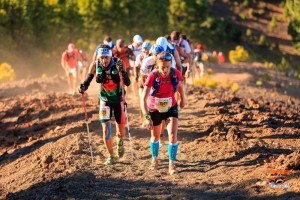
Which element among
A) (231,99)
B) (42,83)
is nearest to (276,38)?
(42,83)

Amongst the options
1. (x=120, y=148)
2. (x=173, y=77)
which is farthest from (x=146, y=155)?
(x=173, y=77)

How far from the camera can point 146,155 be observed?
10812 mm

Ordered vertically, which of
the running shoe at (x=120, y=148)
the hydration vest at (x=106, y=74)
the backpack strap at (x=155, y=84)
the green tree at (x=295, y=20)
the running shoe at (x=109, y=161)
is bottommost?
the running shoe at (x=109, y=161)

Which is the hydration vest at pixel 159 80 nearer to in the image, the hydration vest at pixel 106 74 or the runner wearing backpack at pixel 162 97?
the runner wearing backpack at pixel 162 97

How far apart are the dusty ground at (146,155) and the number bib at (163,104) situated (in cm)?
115

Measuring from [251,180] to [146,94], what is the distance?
222 cm

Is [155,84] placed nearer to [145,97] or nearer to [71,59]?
[145,97]

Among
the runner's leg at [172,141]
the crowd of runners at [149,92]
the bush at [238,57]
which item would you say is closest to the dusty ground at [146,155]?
the runner's leg at [172,141]

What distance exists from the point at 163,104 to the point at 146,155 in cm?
201

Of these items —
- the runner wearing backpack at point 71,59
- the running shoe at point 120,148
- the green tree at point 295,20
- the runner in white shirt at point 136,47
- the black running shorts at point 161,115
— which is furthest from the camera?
the green tree at point 295,20

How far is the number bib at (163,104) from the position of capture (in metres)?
9.10

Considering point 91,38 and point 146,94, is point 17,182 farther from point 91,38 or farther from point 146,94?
point 91,38

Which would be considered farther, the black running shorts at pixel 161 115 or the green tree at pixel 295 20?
the green tree at pixel 295 20

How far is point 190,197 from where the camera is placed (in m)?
8.07
